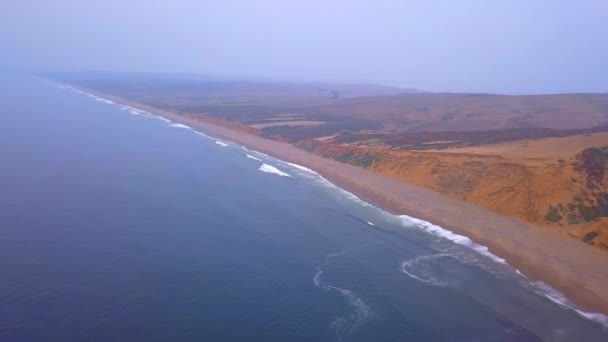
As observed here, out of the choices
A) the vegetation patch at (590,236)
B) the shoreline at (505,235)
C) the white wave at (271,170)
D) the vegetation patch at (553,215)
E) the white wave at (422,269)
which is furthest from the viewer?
the white wave at (271,170)

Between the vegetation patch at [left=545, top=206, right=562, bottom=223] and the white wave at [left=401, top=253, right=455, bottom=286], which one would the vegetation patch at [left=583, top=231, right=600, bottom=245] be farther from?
the white wave at [left=401, top=253, right=455, bottom=286]

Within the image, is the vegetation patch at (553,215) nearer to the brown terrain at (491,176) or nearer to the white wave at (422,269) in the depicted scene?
the brown terrain at (491,176)

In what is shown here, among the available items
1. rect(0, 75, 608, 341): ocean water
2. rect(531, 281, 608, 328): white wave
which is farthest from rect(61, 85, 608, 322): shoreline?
rect(0, 75, 608, 341): ocean water

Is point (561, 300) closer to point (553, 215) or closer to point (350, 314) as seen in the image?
point (350, 314)

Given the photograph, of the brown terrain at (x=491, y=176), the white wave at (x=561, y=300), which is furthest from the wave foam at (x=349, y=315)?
the brown terrain at (x=491, y=176)

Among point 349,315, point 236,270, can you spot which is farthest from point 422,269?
point 236,270

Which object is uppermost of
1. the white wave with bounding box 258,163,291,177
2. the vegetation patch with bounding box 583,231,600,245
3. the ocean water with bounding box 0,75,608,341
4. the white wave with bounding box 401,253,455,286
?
the vegetation patch with bounding box 583,231,600,245
